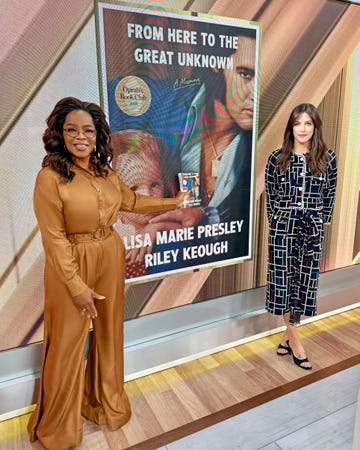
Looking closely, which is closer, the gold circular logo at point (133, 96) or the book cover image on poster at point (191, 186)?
the gold circular logo at point (133, 96)

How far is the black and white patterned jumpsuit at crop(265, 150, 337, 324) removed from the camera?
2.30 meters

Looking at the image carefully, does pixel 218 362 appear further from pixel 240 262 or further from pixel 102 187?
pixel 102 187

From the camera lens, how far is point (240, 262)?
277 centimetres

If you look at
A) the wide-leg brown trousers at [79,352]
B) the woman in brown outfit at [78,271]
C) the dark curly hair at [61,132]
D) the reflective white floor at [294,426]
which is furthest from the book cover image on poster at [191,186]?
the reflective white floor at [294,426]

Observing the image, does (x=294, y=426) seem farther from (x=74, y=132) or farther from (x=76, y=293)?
(x=74, y=132)

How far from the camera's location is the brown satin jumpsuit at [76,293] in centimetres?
164

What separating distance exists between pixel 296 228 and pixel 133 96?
4.12 feet

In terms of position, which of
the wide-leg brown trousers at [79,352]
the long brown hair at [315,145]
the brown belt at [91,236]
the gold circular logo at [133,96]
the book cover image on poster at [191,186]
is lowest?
the wide-leg brown trousers at [79,352]

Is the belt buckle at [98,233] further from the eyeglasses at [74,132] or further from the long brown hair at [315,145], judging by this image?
the long brown hair at [315,145]

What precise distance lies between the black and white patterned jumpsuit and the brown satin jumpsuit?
84 centimetres

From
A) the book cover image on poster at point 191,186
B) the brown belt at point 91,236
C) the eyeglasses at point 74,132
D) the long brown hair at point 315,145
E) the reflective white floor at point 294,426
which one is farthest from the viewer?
the book cover image on poster at point 191,186

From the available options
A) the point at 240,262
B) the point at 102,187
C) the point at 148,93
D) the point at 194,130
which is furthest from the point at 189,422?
the point at 148,93

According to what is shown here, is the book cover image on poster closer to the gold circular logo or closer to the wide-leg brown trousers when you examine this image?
the gold circular logo

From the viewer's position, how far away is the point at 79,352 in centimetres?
182
